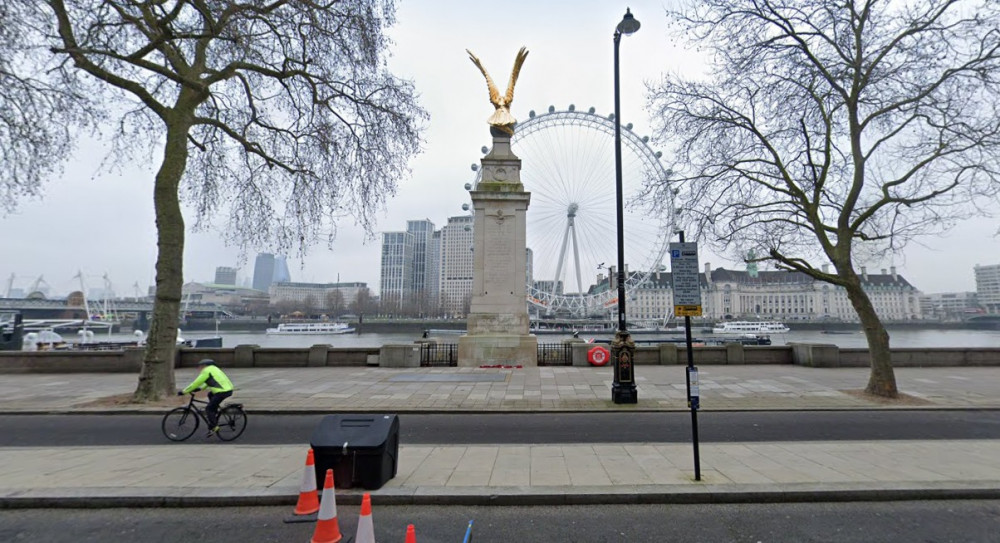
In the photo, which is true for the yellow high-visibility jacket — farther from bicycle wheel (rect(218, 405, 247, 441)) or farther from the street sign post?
the street sign post

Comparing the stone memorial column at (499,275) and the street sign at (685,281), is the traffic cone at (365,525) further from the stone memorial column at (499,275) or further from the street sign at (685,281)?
the stone memorial column at (499,275)

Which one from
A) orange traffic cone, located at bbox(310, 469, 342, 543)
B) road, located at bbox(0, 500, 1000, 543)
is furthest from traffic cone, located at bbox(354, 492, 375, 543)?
road, located at bbox(0, 500, 1000, 543)

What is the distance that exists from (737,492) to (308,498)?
4.97m

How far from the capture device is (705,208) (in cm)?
1520

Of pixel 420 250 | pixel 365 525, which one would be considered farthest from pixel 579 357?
pixel 420 250

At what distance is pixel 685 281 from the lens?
23.7 ft

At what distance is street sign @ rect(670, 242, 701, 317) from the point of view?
714cm

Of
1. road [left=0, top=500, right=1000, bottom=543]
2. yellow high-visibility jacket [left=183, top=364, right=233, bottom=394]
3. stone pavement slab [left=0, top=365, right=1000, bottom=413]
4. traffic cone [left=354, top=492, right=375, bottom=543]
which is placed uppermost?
yellow high-visibility jacket [left=183, top=364, right=233, bottom=394]

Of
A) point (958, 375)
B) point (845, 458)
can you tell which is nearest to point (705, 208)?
point (845, 458)

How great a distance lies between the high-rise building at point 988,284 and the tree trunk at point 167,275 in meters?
177

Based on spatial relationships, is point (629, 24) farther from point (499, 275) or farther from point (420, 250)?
point (420, 250)

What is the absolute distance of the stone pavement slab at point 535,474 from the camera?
17.5 ft

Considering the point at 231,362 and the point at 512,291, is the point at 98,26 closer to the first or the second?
the point at 231,362

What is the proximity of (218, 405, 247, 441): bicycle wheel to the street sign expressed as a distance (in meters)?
8.10
